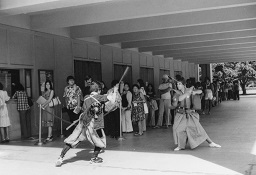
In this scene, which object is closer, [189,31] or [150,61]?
[189,31]

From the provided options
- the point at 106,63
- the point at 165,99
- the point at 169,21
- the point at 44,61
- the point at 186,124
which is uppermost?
the point at 169,21

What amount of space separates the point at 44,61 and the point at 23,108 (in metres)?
2.11

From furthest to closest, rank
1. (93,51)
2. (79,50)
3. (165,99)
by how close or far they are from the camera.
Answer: (93,51)
(79,50)
(165,99)

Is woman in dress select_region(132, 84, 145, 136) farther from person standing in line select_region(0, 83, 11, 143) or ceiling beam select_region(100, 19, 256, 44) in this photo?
ceiling beam select_region(100, 19, 256, 44)

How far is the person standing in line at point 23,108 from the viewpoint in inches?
396

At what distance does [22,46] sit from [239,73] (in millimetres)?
29132

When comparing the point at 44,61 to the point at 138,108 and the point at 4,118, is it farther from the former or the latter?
the point at 138,108

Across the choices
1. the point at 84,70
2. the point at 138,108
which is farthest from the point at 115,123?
the point at 84,70

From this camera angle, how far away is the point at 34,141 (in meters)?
9.73

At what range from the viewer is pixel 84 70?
1371 centimetres

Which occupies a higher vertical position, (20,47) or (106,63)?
(20,47)

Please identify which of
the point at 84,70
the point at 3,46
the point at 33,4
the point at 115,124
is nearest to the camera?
the point at 33,4

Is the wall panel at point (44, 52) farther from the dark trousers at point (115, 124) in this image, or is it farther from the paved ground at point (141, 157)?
the dark trousers at point (115, 124)

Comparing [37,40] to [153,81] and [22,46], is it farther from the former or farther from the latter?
[153,81]
